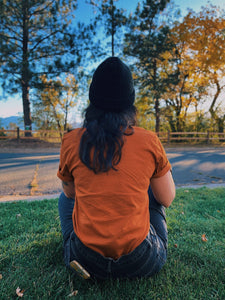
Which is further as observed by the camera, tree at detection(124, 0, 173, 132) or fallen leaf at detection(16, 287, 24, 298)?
tree at detection(124, 0, 173, 132)

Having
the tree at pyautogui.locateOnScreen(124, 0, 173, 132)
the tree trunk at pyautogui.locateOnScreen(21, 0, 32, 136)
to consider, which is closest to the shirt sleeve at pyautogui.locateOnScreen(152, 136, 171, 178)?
the tree trunk at pyautogui.locateOnScreen(21, 0, 32, 136)

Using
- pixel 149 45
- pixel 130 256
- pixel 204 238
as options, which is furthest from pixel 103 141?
pixel 149 45

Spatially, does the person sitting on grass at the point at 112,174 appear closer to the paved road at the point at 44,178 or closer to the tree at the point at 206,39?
the paved road at the point at 44,178

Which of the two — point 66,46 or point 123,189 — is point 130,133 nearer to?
point 123,189

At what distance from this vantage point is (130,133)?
3.80 ft

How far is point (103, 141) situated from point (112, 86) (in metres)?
0.29

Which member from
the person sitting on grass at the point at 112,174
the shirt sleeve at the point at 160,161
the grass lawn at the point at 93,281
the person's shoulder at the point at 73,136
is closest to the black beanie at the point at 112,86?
A: the person sitting on grass at the point at 112,174

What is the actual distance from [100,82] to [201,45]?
1906 cm

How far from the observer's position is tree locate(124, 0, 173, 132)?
16.6 meters

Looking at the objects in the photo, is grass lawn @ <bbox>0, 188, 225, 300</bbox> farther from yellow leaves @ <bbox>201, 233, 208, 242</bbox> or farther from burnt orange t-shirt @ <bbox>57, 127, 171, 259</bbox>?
burnt orange t-shirt @ <bbox>57, 127, 171, 259</bbox>

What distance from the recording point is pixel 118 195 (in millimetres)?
1093

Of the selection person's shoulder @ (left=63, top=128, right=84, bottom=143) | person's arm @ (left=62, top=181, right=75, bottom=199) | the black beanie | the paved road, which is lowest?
the paved road

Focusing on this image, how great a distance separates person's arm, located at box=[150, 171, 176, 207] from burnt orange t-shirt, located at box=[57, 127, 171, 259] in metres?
0.12

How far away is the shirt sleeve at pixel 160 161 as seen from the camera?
Result: 3.81 ft
